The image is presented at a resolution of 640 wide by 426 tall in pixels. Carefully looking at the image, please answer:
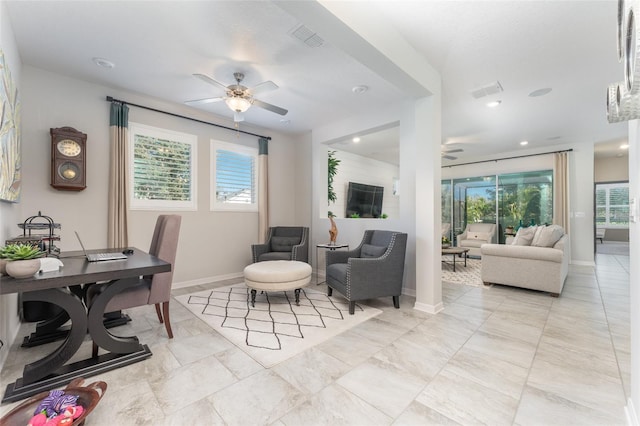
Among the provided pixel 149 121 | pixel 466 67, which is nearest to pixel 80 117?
pixel 149 121

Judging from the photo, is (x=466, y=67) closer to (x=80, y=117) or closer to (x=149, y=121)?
(x=149, y=121)

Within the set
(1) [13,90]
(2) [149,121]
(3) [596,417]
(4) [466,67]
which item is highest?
(4) [466,67]

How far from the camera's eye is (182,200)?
4.27 m

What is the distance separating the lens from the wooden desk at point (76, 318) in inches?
65.4

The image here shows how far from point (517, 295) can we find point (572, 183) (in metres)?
4.29

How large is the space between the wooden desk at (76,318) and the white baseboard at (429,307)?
105 inches

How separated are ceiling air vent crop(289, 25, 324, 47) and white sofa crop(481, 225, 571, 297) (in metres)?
3.74

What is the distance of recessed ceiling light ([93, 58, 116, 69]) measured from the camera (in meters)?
2.94

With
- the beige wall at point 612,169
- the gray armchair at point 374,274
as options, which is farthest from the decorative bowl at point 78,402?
the beige wall at point 612,169

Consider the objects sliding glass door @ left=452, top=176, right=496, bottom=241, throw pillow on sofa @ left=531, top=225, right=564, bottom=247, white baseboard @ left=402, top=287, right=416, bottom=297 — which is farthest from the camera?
sliding glass door @ left=452, top=176, right=496, bottom=241

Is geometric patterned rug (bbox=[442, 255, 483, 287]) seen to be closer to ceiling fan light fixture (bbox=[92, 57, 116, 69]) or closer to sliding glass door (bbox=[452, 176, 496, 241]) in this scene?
sliding glass door (bbox=[452, 176, 496, 241])

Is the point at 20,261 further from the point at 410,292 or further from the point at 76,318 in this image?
the point at 410,292

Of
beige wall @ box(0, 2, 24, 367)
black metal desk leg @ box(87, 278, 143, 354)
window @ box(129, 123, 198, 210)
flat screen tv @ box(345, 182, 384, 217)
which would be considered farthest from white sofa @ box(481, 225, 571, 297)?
beige wall @ box(0, 2, 24, 367)

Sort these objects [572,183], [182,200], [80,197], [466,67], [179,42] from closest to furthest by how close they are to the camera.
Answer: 1. [179,42]
2. [466,67]
3. [80,197]
4. [182,200]
5. [572,183]
